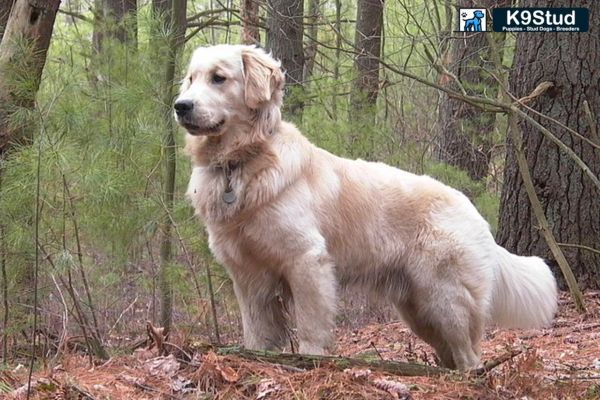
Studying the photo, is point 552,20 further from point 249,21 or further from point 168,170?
point 168,170

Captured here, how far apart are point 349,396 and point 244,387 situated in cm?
45

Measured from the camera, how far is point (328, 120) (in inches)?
339

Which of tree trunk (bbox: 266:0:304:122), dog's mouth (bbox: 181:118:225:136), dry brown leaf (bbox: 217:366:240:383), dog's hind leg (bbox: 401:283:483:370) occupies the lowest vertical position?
dog's hind leg (bbox: 401:283:483:370)

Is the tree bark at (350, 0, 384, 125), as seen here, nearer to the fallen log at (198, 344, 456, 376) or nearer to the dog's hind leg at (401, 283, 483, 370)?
the dog's hind leg at (401, 283, 483, 370)

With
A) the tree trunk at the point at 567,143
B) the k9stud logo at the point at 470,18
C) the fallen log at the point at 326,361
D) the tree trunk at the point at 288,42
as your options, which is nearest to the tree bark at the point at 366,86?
the tree trunk at the point at 288,42

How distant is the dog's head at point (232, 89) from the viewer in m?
4.48

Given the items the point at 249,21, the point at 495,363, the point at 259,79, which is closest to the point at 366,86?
the point at 249,21

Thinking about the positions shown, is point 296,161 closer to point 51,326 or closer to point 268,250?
point 268,250

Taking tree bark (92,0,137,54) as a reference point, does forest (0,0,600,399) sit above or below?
below

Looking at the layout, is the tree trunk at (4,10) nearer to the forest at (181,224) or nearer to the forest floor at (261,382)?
the forest at (181,224)

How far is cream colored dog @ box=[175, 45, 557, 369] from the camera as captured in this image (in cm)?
443

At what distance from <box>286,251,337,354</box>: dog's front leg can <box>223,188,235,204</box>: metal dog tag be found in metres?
0.50

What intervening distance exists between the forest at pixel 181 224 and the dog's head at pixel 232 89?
0.85 metres

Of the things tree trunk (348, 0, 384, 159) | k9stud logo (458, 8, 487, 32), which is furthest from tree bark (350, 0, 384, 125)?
k9stud logo (458, 8, 487, 32)
